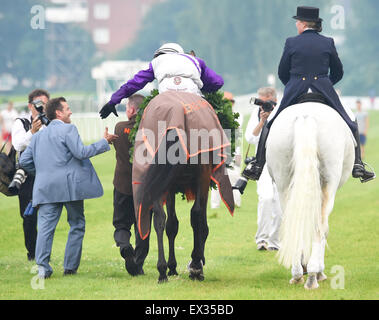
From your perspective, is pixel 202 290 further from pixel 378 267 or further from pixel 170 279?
pixel 378 267

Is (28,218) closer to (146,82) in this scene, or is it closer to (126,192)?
(126,192)

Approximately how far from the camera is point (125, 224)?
10531mm

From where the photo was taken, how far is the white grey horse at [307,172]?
8.80 m

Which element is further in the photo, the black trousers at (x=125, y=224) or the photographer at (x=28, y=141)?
the photographer at (x=28, y=141)

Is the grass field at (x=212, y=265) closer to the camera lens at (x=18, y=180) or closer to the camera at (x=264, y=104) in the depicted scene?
the camera lens at (x=18, y=180)

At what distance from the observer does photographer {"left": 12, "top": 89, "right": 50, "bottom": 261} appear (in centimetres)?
1124

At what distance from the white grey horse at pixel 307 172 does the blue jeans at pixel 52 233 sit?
2427 millimetres

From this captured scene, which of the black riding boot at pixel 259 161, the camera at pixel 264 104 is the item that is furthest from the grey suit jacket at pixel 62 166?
the camera at pixel 264 104

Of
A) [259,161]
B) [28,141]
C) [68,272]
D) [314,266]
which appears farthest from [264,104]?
[68,272]

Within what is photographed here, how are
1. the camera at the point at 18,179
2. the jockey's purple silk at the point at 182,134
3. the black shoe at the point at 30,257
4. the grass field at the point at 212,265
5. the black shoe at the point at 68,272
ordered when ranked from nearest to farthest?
1. the grass field at the point at 212,265
2. the jockey's purple silk at the point at 182,134
3. the black shoe at the point at 68,272
4. the camera at the point at 18,179
5. the black shoe at the point at 30,257

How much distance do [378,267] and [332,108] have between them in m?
2.42
